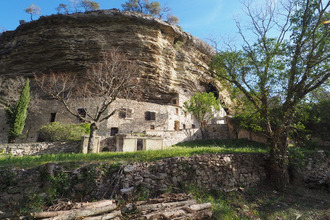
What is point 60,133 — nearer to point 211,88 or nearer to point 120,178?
point 120,178

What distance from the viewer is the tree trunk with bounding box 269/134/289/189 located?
24.7 ft

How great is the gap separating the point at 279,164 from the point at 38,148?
52.0ft

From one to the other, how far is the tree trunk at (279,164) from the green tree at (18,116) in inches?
961

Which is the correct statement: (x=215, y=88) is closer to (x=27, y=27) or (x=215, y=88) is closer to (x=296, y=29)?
(x=296, y=29)

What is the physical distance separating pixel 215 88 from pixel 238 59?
23807 mm

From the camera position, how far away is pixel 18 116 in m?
19.3

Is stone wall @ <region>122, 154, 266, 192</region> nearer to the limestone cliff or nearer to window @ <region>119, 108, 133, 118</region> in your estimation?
window @ <region>119, 108, 133, 118</region>

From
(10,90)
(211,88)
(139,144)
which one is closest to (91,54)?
(10,90)

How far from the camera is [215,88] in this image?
103ft

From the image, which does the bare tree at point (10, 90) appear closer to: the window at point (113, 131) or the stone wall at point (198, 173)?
the window at point (113, 131)

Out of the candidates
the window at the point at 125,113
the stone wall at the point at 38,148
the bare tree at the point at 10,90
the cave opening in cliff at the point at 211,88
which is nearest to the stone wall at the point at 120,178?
the stone wall at the point at 38,148

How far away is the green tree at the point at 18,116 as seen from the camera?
61.8ft

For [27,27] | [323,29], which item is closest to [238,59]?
[323,29]

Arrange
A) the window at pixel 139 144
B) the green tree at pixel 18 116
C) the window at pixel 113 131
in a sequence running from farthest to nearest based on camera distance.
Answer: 1. the window at pixel 113 131
2. the green tree at pixel 18 116
3. the window at pixel 139 144
